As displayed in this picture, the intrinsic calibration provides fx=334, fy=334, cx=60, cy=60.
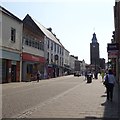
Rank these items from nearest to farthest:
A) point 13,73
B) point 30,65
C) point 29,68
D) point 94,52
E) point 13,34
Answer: point 13,73 < point 13,34 < point 29,68 < point 30,65 < point 94,52

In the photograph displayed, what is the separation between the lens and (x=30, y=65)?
172 feet

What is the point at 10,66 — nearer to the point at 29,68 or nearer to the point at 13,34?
the point at 13,34

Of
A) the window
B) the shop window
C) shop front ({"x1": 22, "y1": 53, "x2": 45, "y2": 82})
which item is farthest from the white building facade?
the shop window

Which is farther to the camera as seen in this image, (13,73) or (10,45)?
(13,73)

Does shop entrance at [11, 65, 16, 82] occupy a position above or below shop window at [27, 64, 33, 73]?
below

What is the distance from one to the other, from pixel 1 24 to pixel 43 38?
26.5 metres

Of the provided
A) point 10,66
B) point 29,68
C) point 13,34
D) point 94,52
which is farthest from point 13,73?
point 94,52

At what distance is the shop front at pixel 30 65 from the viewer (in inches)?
1875

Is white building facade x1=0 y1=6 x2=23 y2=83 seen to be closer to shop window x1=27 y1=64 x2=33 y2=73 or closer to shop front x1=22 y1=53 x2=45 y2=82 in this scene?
shop front x1=22 y1=53 x2=45 y2=82

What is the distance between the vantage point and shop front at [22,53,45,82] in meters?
47.6

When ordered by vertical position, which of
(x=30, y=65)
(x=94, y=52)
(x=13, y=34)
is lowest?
(x=30, y=65)

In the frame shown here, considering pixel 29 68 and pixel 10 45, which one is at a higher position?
pixel 10 45

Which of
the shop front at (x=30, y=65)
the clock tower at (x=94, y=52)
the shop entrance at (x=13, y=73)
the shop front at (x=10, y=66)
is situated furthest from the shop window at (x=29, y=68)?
the clock tower at (x=94, y=52)

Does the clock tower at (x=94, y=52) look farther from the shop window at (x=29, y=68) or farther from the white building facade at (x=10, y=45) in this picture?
the white building facade at (x=10, y=45)
